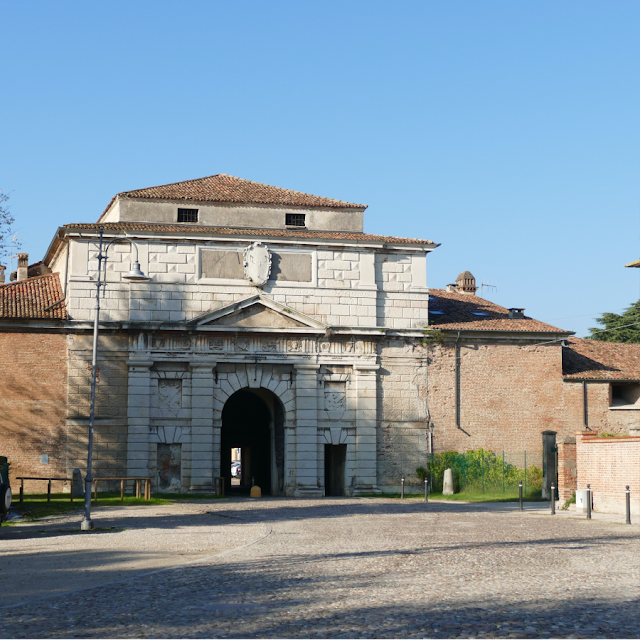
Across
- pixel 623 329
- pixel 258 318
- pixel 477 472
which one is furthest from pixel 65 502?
pixel 623 329

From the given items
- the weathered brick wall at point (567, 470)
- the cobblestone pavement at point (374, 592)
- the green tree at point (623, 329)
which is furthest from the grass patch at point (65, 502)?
the green tree at point (623, 329)

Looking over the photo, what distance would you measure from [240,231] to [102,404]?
8.35 meters

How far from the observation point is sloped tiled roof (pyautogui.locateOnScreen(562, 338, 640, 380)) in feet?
125

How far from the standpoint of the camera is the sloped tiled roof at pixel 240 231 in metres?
34.2

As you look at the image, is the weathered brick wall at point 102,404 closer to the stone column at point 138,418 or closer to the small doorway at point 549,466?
the stone column at point 138,418

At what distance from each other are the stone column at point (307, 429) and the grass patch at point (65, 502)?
143 inches

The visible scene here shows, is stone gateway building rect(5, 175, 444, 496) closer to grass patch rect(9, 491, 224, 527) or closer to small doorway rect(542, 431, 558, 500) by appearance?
grass patch rect(9, 491, 224, 527)

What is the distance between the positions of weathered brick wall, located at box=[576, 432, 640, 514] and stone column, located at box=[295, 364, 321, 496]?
1143cm

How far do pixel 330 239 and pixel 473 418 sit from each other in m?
9.24

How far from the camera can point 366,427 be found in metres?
35.3

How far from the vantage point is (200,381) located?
3434cm

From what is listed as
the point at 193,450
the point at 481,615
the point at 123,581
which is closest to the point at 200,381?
the point at 193,450

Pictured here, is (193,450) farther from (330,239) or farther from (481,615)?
(481,615)

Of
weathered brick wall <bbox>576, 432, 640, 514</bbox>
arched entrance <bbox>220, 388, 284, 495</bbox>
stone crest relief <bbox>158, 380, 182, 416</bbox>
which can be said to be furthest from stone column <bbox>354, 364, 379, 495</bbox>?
weathered brick wall <bbox>576, 432, 640, 514</bbox>
